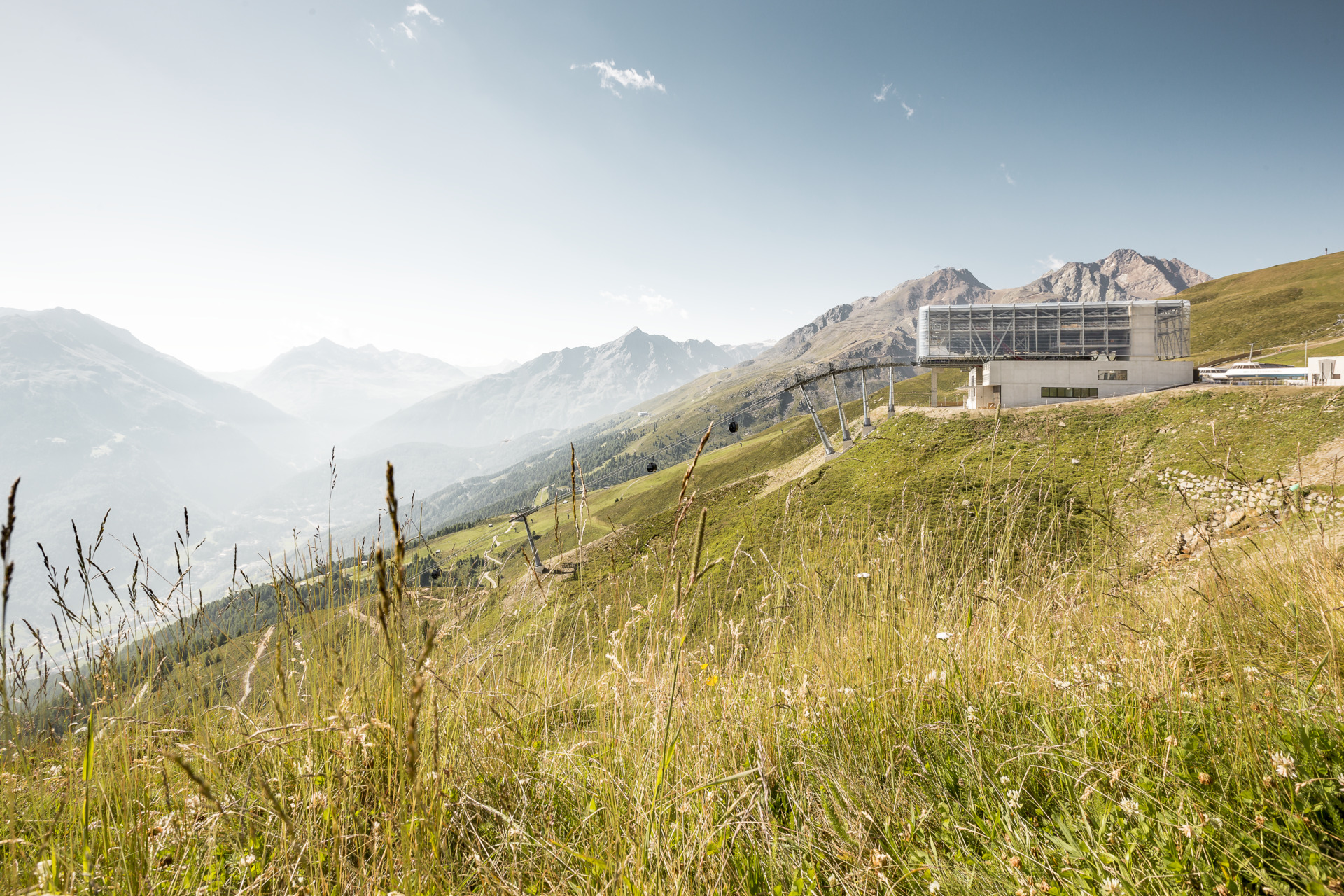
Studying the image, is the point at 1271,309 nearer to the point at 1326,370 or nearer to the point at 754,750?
the point at 1326,370

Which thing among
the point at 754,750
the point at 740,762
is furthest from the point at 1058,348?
the point at 740,762

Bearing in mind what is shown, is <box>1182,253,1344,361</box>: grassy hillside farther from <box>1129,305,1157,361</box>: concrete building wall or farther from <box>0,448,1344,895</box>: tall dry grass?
<box>0,448,1344,895</box>: tall dry grass

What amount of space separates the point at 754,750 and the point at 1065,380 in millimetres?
59464

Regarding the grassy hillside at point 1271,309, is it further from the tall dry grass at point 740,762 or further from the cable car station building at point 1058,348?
the tall dry grass at point 740,762

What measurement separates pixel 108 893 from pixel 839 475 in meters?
40.4

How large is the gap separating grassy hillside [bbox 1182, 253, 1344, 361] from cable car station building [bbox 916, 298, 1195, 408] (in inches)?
2631

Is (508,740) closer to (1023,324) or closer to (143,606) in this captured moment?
(143,606)

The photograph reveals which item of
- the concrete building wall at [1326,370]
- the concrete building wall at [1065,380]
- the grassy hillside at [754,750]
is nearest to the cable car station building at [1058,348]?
the concrete building wall at [1065,380]

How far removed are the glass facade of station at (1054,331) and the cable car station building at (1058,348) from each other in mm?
85

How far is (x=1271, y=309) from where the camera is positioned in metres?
108

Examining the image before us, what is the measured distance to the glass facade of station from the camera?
4947cm

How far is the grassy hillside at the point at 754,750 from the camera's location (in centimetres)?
120

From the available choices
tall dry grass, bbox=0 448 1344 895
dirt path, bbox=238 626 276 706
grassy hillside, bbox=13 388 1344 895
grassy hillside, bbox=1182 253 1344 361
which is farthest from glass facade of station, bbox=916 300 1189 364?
grassy hillside, bbox=1182 253 1344 361

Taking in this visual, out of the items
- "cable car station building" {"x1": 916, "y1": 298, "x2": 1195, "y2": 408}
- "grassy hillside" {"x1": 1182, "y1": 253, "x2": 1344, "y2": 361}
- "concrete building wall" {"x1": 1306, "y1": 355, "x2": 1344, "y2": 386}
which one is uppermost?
"grassy hillside" {"x1": 1182, "y1": 253, "x2": 1344, "y2": 361}
